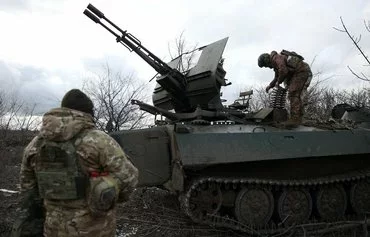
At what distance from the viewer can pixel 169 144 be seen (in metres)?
6.62

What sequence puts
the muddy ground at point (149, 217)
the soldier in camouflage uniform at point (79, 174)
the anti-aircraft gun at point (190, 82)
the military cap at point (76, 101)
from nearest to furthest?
the soldier in camouflage uniform at point (79, 174) → the military cap at point (76, 101) → the muddy ground at point (149, 217) → the anti-aircraft gun at point (190, 82)

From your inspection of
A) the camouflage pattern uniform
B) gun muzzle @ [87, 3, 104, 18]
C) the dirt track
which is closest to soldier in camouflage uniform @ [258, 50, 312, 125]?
the camouflage pattern uniform

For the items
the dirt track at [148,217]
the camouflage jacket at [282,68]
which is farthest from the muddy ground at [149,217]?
the camouflage jacket at [282,68]

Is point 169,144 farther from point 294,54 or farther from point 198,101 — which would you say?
point 294,54

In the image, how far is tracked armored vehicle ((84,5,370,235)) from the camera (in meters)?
6.34

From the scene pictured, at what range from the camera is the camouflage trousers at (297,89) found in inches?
303

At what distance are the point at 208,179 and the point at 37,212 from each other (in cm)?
301

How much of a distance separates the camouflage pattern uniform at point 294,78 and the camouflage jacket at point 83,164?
479 cm

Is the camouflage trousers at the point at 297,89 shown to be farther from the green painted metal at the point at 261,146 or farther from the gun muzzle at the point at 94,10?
the gun muzzle at the point at 94,10

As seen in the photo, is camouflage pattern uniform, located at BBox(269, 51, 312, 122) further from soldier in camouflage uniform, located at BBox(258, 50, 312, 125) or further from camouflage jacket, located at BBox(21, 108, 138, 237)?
camouflage jacket, located at BBox(21, 108, 138, 237)

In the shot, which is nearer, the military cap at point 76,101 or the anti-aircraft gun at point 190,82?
the military cap at point 76,101

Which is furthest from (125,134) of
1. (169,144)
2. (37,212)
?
(37,212)

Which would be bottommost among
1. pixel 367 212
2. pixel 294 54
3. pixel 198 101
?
pixel 367 212

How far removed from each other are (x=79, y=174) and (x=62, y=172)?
0.40ft
